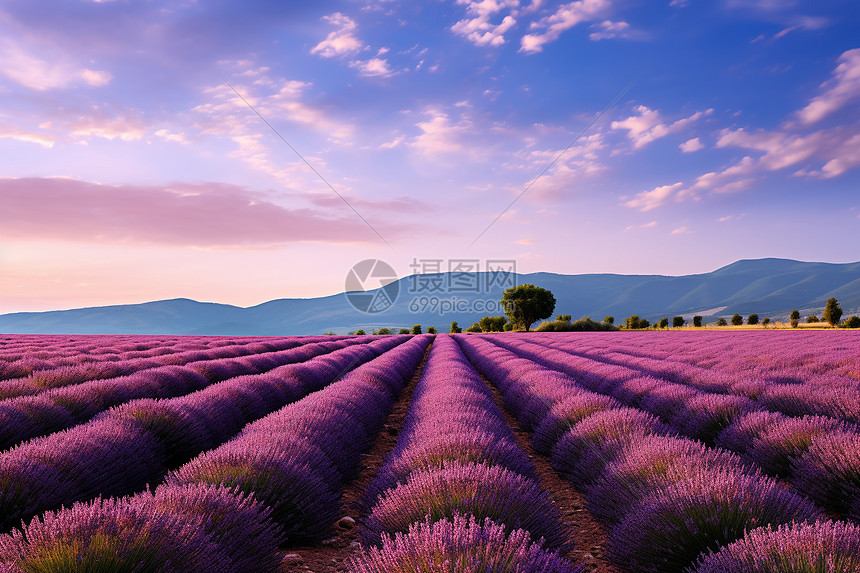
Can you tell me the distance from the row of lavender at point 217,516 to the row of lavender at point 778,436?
3379mm

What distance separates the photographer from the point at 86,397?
5.68 metres

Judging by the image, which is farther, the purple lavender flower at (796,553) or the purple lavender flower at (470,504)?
the purple lavender flower at (470,504)

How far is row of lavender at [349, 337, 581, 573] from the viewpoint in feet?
5.15

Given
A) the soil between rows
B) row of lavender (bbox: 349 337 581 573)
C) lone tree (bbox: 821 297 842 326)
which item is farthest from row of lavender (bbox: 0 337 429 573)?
lone tree (bbox: 821 297 842 326)

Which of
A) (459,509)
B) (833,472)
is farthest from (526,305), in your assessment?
(459,509)

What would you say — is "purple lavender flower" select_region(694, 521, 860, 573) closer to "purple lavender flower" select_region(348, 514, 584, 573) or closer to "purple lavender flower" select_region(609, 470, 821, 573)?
"purple lavender flower" select_region(609, 470, 821, 573)

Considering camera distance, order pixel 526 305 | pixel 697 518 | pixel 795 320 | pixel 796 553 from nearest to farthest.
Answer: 1. pixel 796 553
2. pixel 697 518
3. pixel 795 320
4. pixel 526 305

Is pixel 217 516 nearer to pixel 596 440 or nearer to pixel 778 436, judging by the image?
pixel 596 440

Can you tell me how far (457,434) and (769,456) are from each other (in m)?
2.63

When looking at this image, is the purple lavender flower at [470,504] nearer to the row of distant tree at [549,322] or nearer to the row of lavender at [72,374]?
the row of lavender at [72,374]

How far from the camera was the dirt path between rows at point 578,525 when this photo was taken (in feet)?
9.03

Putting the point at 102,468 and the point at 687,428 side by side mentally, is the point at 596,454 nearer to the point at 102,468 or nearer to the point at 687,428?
the point at 687,428

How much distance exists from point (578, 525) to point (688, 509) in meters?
1.21

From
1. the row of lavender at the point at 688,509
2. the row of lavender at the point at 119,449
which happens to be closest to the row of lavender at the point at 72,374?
the row of lavender at the point at 119,449
